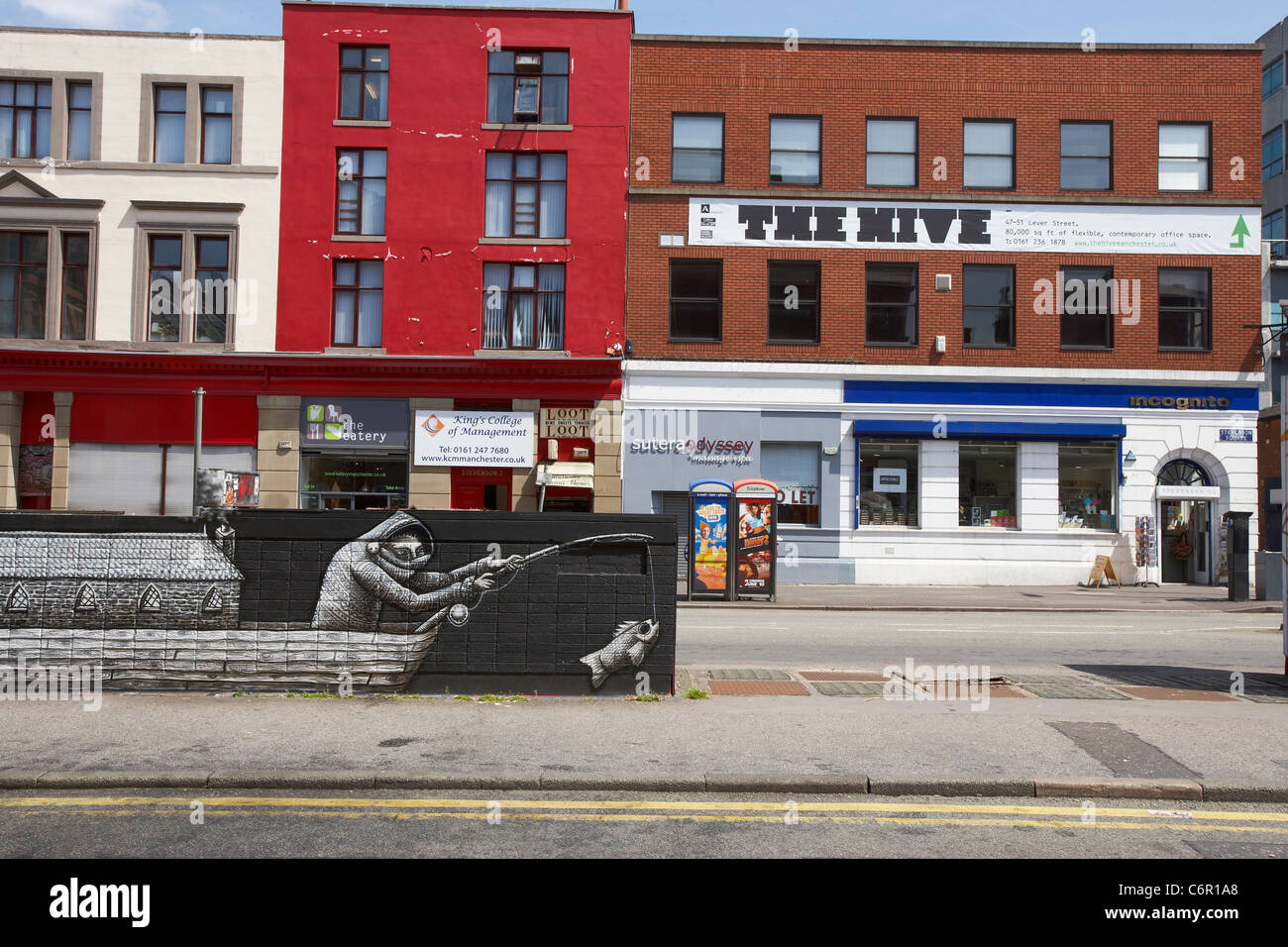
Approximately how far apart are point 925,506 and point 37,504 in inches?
953

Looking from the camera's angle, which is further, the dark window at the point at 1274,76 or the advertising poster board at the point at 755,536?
the dark window at the point at 1274,76

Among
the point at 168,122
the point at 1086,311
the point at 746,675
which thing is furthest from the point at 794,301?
the point at 168,122

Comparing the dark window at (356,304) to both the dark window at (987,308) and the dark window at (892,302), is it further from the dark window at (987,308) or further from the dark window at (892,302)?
the dark window at (987,308)

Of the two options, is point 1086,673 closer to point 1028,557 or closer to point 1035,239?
point 1028,557

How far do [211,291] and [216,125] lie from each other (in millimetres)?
4674

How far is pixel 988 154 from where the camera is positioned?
2608cm

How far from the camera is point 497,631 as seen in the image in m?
9.06

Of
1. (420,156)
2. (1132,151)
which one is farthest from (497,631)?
(1132,151)

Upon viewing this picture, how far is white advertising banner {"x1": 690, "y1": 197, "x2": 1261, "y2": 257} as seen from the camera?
84.7 feet

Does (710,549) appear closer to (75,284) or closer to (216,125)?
(216,125)

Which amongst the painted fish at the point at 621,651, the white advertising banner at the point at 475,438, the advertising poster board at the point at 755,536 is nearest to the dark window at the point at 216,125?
the white advertising banner at the point at 475,438

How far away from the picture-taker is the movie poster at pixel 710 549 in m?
19.8

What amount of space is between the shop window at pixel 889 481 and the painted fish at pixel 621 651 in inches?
688

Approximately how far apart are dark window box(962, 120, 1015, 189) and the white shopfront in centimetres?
535
